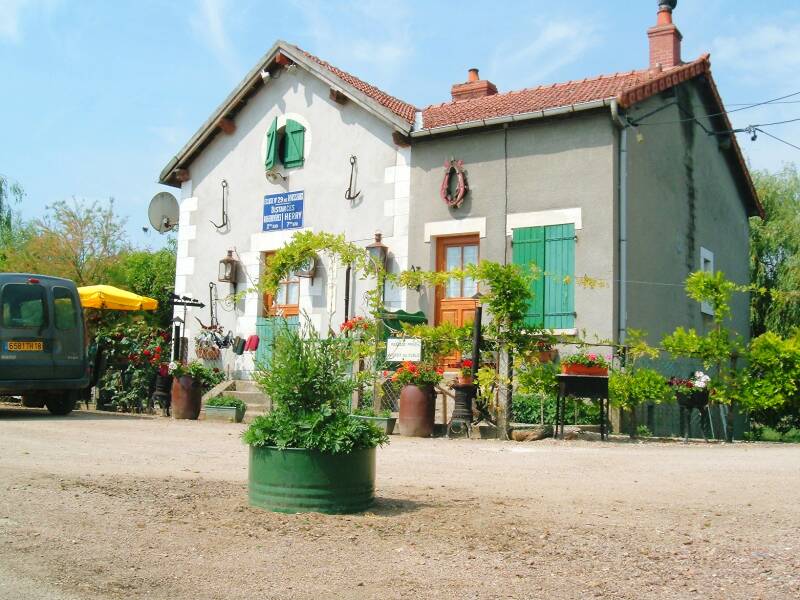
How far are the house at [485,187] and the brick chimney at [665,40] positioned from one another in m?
0.02

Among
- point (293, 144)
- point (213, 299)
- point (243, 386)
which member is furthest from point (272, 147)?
point (243, 386)

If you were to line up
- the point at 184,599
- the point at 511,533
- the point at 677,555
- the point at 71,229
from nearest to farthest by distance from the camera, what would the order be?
the point at 184,599
the point at 677,555
the point at 511,533
the point at 71,229

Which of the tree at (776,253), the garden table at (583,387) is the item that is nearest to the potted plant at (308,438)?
the garden table at (583,387)

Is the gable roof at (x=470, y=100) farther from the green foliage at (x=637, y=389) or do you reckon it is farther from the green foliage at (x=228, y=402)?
the green foliage at (x=228, y=402)

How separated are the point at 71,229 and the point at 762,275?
1831 cm

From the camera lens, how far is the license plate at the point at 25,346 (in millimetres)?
12055

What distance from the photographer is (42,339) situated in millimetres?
12398

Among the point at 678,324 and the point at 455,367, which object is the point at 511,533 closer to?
the point at 455,367

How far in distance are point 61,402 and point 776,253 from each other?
16515 millimetres

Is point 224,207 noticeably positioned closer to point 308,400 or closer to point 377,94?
point 377,94

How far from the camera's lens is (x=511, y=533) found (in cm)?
497

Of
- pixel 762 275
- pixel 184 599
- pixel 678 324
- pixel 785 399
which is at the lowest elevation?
pixel 184 599

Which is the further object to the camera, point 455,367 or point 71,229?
point 71,229

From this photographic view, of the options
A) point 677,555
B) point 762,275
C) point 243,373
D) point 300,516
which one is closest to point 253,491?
point 300,516
